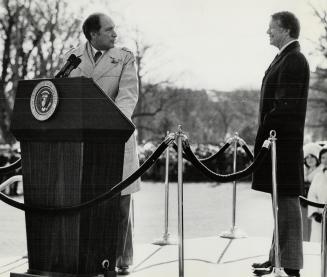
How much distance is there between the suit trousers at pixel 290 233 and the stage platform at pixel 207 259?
0.41 m

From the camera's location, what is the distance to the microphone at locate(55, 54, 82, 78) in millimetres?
4539

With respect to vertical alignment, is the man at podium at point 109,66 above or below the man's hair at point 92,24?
below

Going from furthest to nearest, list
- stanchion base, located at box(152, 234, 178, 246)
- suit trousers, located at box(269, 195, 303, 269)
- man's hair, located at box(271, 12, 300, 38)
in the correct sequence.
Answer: stanchion base, located at box(152, 234, 178, 246)
man's hair, located at box(271, 12, 300, 38)
suit trousers, located at box(269, 195, 303, 269)

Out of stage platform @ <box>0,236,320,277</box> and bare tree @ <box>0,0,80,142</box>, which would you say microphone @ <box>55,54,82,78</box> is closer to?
stage platform @ <box>0,236,320,277</box>

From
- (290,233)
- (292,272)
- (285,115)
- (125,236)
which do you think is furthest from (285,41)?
(125,236)

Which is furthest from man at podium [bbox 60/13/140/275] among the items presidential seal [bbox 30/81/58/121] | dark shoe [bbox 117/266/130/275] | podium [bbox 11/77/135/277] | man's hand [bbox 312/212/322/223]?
man's hand [bbox 312/212/322/223]

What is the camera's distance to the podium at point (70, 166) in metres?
4.31

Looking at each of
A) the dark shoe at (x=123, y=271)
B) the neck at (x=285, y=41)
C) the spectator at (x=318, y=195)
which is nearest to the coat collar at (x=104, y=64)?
the neck at (x=285, y=41)

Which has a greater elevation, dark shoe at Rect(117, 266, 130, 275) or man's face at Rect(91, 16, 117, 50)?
man's face at Rect(91, 16, 117, 50)

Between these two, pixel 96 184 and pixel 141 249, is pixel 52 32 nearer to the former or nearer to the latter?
pixel 141 249

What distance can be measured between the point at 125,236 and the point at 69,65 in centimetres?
140

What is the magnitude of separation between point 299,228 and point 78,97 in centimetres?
193

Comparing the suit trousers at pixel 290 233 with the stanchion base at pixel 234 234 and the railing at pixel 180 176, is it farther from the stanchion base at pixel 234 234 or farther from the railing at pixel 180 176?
the stanchion base at pixel 234 234

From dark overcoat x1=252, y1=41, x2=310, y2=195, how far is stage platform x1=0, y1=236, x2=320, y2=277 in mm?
792
